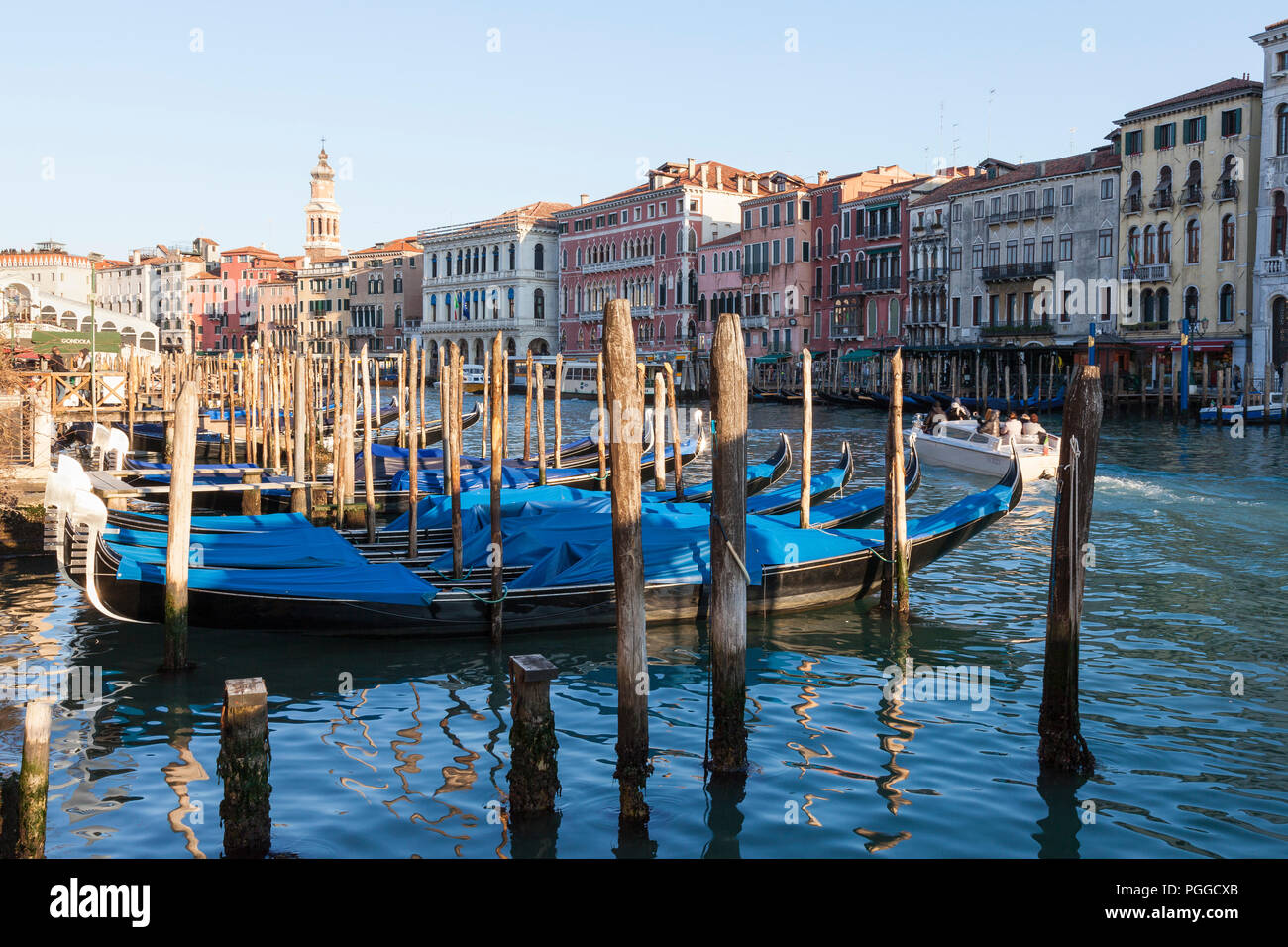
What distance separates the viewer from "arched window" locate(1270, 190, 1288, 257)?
87.6 ft

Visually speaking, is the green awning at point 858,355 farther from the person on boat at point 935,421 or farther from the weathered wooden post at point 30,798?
the weathered wooden post at point 30,798

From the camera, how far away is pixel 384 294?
59156 millimetres

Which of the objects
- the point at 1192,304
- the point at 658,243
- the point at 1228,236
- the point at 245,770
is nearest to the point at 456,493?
the point at 245,770

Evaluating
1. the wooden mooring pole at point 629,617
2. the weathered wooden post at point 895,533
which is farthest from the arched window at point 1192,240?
the wooden mooring pole at point 629,617

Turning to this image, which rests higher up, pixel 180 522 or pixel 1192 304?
pixel 1192 304

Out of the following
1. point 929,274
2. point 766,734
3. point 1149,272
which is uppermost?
point 929,274

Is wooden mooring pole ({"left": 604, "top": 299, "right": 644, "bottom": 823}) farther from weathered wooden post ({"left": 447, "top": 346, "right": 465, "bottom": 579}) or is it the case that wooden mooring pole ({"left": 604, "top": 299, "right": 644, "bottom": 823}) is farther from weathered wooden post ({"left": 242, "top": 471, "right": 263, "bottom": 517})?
weathered wooden post ({"left": 242, "top": 471, "right": 263, "bottom": 517})

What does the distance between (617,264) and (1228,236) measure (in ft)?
76.4

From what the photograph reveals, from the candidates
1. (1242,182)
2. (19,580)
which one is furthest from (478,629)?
(1242,182)

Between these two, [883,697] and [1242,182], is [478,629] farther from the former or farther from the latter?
[1242,182]

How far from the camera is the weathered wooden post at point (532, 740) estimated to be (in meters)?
4.75

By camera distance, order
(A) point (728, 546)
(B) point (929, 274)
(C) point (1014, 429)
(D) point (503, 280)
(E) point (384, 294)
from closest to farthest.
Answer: (A) point (728, 546), (C) point (1014, 429), (B) point (929, 274), (D) point (503, 280), (E) point (384, 294)

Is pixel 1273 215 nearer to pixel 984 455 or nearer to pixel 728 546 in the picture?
pixel 984 455
